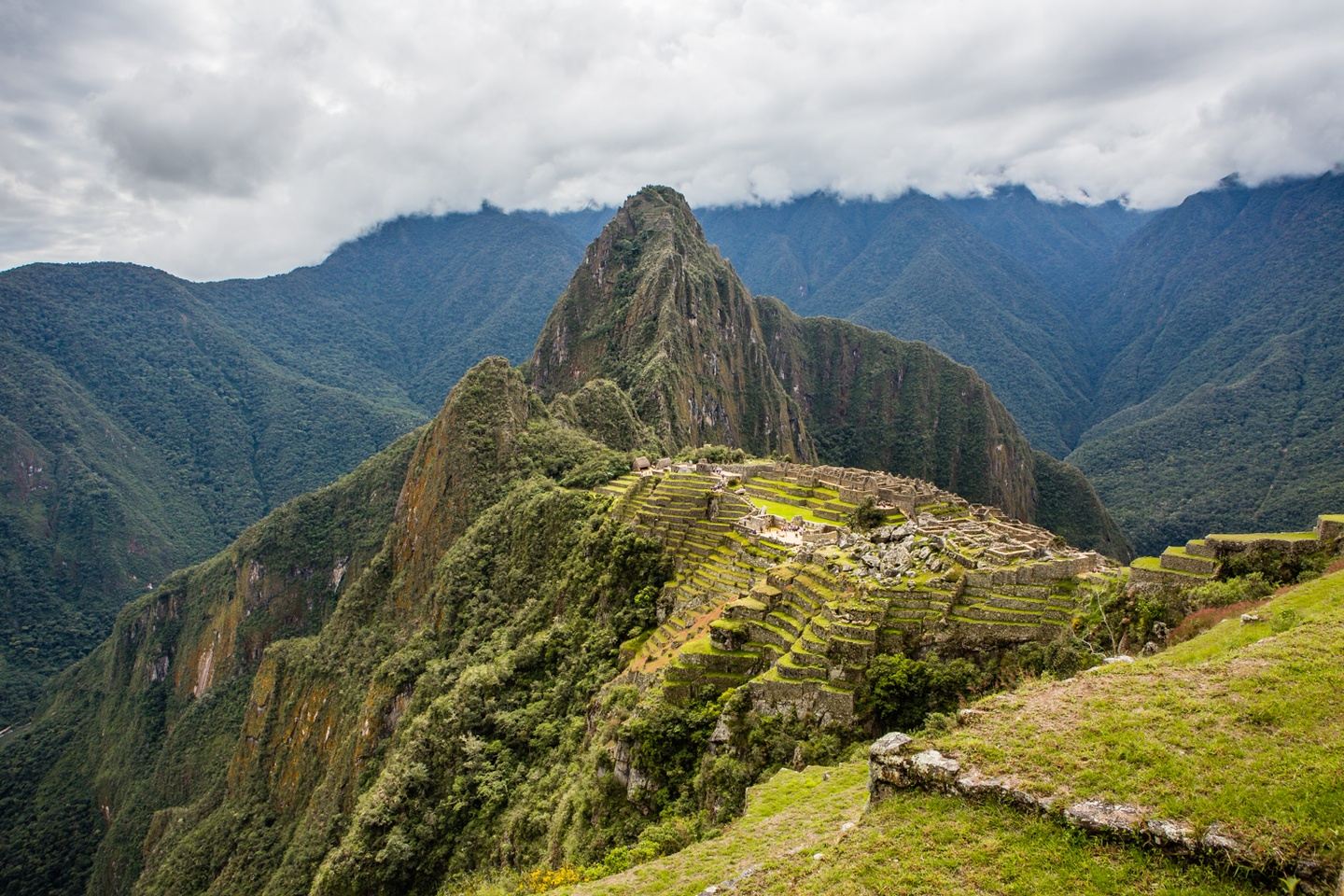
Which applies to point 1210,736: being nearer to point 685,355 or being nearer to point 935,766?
point 935,766

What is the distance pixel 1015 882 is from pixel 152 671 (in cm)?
15317

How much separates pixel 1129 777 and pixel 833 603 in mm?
14223

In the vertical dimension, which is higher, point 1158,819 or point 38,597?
point 1158,819

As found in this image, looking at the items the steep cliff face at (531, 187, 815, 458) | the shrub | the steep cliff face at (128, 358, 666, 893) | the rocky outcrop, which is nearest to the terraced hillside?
the shrub

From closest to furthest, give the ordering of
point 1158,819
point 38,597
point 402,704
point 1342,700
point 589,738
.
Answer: point 1158,819
point 1342,700
point 589,738
point 402,704
point 38,597

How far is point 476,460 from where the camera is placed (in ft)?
264

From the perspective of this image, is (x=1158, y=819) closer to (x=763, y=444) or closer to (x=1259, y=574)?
(x=1259, y=574)

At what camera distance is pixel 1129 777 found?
11148 mm

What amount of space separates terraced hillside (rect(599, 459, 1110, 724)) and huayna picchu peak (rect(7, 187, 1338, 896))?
0.11m

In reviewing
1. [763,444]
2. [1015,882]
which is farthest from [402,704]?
[763,444]

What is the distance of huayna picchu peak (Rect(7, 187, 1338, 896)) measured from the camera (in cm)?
2252

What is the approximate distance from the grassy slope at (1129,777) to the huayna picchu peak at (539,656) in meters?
0.42

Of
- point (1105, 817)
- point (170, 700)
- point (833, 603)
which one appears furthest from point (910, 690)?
point (170, 700)

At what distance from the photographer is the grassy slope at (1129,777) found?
982 centimetres
